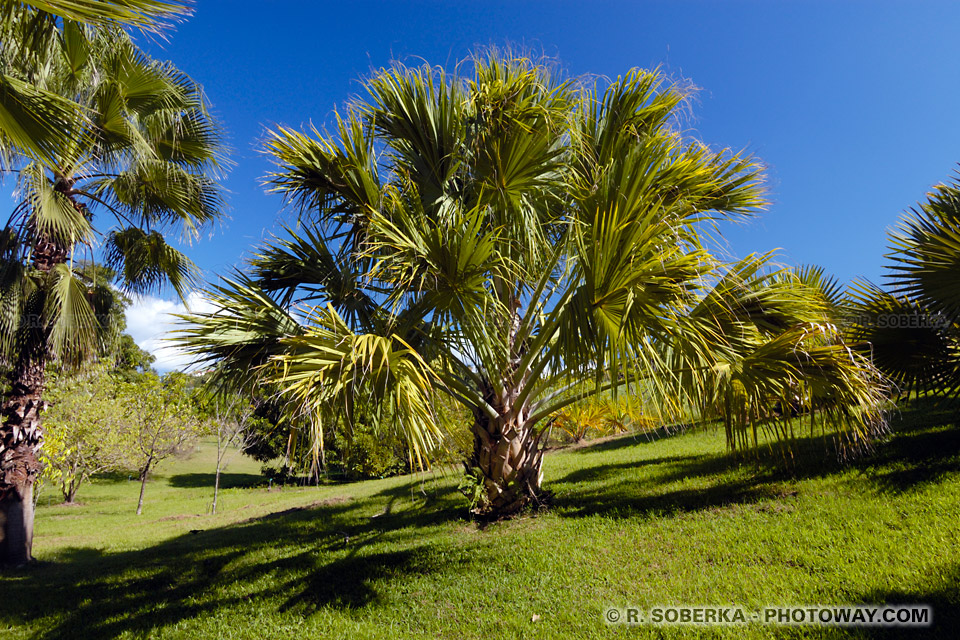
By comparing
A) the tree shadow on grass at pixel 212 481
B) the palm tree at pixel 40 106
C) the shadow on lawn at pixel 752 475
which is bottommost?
the tree shadow on grass at pixel 212 481

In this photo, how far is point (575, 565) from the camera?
4.90m

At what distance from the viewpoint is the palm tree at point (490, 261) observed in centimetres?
394

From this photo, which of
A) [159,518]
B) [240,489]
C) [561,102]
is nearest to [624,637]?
[561,102]

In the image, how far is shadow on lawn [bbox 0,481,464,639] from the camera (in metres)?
5.26

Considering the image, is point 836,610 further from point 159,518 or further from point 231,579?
point 159,518

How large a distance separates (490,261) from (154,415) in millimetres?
19091

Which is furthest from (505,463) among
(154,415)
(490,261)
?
(154,415)

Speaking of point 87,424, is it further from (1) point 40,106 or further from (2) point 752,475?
(2) point 752,475

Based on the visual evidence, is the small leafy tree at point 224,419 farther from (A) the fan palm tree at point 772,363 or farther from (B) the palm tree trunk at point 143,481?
(A) the fan palm tree at point 772,363

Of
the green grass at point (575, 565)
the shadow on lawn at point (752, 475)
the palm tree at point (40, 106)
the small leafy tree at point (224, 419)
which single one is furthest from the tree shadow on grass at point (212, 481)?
the palm tree at point (40, 106)

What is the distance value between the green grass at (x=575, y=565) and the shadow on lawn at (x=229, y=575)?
0.03 metres

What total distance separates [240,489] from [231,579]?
2007 cm

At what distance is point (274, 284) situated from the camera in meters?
5.76

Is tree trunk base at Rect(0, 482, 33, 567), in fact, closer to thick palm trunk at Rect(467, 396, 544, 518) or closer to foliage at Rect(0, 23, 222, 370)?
foliage at Rect(0, 23, 222, 370)
